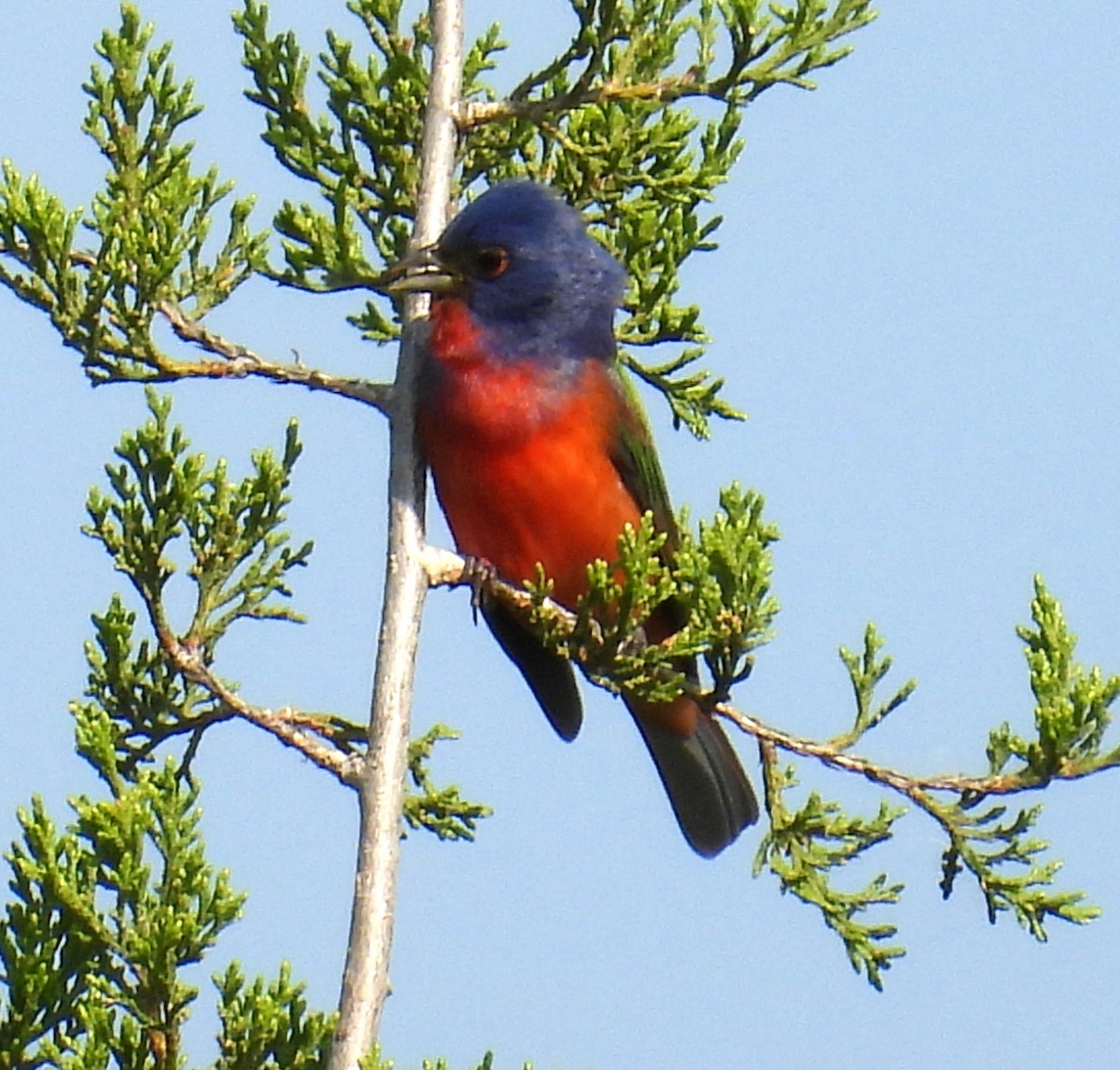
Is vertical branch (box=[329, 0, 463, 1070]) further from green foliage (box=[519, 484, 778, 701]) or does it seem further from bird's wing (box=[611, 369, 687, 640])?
bird's wing (box=[611, 369, 687, 640])

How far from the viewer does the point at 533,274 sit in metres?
5.10

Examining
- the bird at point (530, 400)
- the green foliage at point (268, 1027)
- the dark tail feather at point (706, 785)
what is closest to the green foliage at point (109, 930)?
the green foliage at point (268, 1027)

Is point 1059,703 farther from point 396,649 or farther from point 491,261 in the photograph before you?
point 491,261

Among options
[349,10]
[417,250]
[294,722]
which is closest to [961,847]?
[294,722]

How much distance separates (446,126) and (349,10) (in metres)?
0.64

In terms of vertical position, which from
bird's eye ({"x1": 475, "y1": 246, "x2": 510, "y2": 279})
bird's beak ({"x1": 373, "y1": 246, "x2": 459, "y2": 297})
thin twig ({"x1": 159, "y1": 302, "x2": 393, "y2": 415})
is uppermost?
bird's eye ({"x1": 475, "y1": 246, "x2": 510, "y2": 279})

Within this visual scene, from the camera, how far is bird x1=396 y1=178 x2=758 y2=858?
4844mm

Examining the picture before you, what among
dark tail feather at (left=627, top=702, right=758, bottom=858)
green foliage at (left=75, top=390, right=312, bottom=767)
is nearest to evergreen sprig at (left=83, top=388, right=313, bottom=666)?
green foliage at (left=75, top=390, right=312, bottom=767)

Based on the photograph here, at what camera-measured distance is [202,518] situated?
4301mm

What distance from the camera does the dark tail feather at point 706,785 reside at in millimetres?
5902

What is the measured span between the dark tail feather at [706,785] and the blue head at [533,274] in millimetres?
1297

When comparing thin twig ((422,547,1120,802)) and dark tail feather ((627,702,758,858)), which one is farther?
dark tail feather ((627,702,758,858))

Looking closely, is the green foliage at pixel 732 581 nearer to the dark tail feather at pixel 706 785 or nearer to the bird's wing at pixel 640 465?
the bird's wing at pixel 640 465

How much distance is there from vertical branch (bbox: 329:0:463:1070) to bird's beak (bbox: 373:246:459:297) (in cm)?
5
